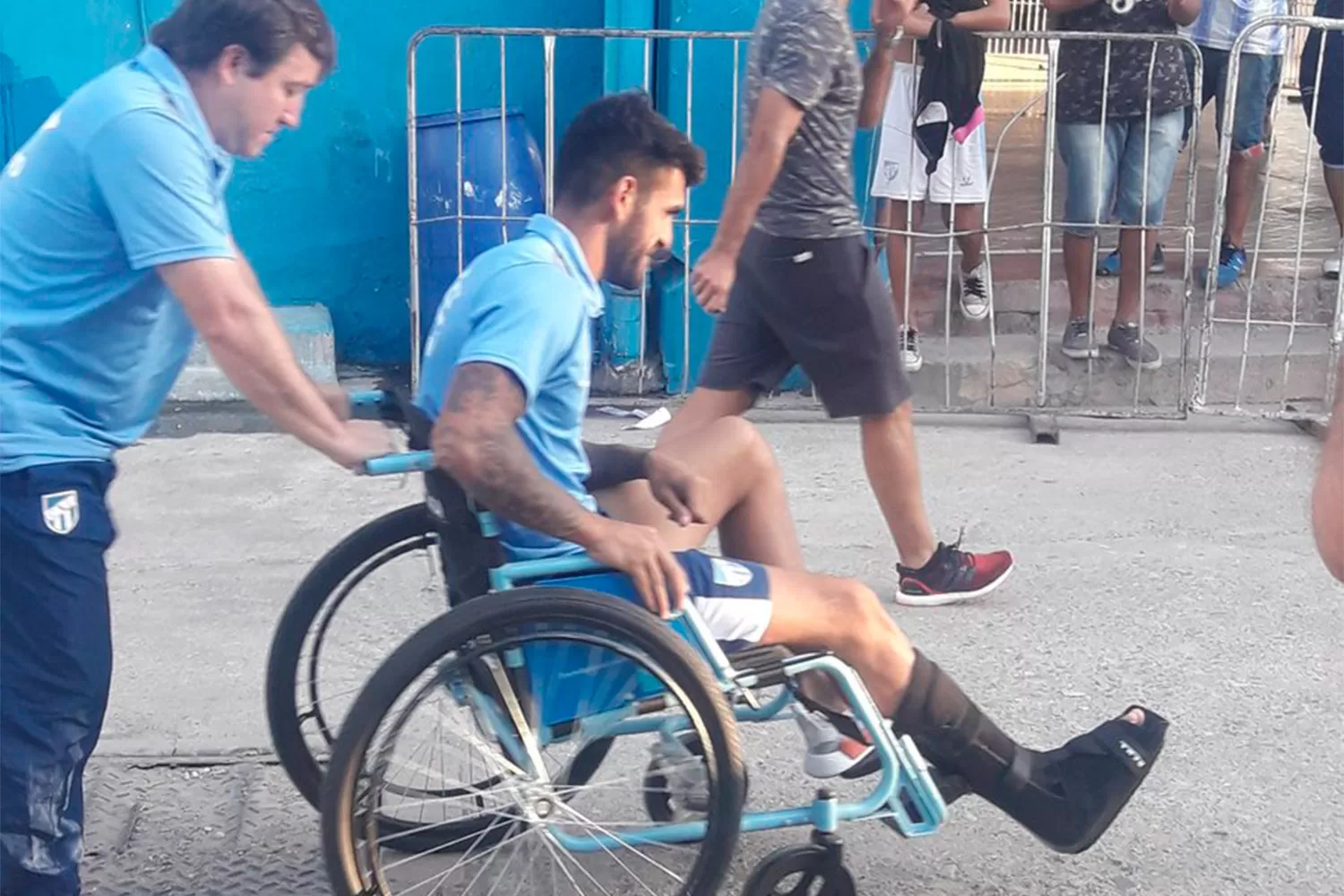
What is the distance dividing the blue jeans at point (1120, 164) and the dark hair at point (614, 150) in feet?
11.8

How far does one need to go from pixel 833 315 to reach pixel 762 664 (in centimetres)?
158

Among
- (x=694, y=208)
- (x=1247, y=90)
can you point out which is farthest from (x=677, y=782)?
(x=1247, y=90)

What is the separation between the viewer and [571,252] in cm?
290

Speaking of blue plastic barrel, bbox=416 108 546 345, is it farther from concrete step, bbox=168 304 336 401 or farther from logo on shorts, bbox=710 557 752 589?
logo on shorts, bbox=710 557 752 589

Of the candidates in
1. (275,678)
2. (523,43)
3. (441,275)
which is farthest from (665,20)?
(275,678)

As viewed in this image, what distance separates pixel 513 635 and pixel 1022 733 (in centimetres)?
160

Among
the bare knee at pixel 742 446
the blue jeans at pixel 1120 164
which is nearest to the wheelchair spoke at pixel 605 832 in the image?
the bare knee at pixel 742 446

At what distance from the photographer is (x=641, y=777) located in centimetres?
319

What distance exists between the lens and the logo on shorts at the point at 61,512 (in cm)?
264

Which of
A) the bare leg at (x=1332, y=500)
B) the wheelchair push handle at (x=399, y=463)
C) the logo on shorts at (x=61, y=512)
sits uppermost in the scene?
the bare leg at (x=1332, y=500)

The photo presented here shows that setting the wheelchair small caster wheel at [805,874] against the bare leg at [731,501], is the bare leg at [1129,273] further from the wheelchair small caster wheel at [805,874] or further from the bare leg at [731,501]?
the wheelchair small caster wheel at [805,874]

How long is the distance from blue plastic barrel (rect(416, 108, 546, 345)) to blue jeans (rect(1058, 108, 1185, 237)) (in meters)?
2.01

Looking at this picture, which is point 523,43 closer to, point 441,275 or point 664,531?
point 441,275

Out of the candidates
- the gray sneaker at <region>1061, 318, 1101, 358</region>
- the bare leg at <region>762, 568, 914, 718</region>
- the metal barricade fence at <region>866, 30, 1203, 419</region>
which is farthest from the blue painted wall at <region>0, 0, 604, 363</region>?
the bare leg at <region>762, 568, 914, 718</region>
